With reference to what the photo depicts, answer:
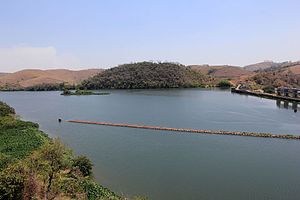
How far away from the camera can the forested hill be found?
136625 mm

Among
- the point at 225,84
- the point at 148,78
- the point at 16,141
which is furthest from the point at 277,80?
the point at 16,141

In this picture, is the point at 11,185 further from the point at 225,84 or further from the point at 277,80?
the point at 225,84

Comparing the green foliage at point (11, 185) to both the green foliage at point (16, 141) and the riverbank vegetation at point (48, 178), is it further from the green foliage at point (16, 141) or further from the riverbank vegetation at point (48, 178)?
the green foliage at point (16, 141)

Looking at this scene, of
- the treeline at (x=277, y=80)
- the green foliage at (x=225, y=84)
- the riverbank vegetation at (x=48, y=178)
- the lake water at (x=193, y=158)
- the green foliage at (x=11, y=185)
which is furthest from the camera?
the green foliage at (x=225, y=84)

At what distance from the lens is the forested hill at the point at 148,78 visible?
136625 millimetres

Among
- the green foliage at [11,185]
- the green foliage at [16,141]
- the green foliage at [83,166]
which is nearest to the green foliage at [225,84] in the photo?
the green foliage at [16,141]

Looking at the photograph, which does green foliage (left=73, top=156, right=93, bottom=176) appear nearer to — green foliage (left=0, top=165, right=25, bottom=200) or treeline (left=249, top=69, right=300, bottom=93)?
green foliage (left=0, top=165, right=25, bottom=200)

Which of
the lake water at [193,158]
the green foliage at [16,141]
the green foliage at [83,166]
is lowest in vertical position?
the lake water at [193,158]

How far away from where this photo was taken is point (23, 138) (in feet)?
104

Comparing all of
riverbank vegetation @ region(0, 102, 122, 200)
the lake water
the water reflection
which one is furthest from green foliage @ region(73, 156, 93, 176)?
the water reflection

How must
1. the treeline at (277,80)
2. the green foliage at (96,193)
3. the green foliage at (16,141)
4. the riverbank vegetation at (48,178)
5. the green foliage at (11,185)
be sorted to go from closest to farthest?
the green foliage at (11,185), the riverbank vegetation at (48,178), the green foliage at (96,193), the green foliage at (16,141), the treeline at (277,80)

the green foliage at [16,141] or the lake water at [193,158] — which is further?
the green foliage at [16,141]

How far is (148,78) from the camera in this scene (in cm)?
13950

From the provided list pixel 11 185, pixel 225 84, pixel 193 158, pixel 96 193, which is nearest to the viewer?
pixel 11 185
